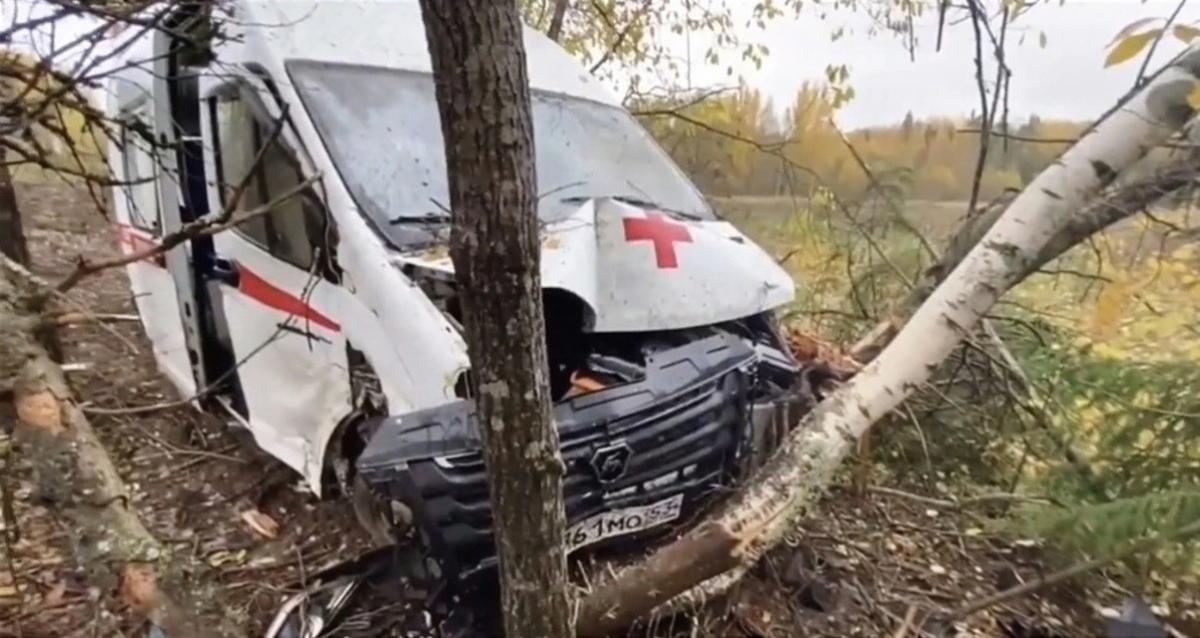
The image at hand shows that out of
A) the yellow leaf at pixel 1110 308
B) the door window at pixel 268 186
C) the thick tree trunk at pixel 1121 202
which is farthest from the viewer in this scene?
the yellow leaf at pixel 1110 308

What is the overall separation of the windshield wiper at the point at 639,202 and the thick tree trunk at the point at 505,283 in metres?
1.84

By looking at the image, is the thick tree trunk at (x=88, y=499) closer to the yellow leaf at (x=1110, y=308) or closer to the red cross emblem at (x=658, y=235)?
the red cross emblem at (x=658, y=235)

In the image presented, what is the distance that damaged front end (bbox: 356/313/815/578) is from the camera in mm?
2594

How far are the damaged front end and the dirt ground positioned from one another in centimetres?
43

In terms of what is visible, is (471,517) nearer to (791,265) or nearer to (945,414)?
(945,414)

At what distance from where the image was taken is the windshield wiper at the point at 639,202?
12.1ft

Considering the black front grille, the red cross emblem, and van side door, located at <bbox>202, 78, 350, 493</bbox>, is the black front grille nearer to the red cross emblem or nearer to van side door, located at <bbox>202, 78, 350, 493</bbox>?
the red cross emblem

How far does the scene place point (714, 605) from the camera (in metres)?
3.05

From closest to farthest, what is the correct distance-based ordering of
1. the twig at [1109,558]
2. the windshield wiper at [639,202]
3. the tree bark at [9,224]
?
1. the twig at [1109,558]
2. the windshield wiper at [639,202]
3. the tree bark at [9,224]

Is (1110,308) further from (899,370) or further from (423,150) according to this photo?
(423,150)

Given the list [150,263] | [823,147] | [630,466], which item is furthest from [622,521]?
[150,263]

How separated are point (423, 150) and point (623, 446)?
1559mm

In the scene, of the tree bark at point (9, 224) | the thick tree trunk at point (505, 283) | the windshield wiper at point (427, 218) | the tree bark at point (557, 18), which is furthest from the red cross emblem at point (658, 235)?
the tree bark at point (557, 18)

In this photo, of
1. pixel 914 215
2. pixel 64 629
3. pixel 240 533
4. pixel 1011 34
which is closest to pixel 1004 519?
pixel 914 215
